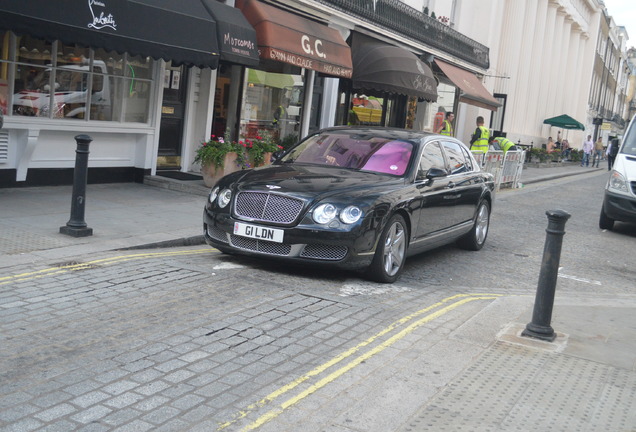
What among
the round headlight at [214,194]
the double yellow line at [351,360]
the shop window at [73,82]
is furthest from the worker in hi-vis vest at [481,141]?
the round headlight at [214,194]

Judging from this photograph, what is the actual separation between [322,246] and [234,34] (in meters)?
7.10

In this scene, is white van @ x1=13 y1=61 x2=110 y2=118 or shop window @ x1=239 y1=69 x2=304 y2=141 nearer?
white van @ x1=13 y1=61 x2=110 y2=118

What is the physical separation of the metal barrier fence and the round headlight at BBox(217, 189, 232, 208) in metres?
11.7

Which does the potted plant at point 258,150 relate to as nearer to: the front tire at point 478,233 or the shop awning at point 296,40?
the shop awning at point 296,40

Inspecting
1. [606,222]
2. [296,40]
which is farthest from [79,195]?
[606,222]

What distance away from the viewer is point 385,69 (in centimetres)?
1944

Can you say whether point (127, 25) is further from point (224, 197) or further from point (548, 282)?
point (548, 282)

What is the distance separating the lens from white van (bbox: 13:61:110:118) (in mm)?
11680

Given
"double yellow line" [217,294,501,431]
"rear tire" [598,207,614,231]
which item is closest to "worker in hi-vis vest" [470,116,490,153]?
"rear tire" [598,207,614,231]

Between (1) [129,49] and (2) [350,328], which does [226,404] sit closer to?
(2) [350,328]

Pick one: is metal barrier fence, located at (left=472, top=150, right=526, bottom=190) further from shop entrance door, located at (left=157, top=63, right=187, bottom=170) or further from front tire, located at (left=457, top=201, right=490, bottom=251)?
front tire, located at (left=457, top=201, right=490, bottom=251)

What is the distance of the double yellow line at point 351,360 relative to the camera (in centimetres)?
423

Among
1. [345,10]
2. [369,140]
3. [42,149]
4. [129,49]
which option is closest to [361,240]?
[369,140]

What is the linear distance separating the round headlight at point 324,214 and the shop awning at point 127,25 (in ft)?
15.8
